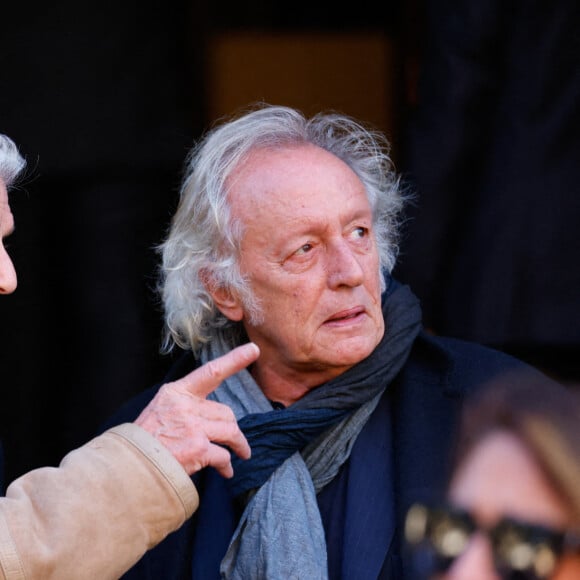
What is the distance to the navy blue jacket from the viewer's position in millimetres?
2455

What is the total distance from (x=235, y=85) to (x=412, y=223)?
1165mm

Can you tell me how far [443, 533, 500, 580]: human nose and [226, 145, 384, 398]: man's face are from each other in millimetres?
694

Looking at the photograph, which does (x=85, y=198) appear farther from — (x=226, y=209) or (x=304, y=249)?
(x=304, y=249)

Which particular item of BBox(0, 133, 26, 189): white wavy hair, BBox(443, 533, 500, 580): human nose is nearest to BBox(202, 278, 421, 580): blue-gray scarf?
BBox(443, 533, 500, 580): human nose

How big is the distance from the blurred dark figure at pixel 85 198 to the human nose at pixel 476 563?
181 cm

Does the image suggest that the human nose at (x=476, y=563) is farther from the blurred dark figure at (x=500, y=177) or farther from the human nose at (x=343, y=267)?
the blurred dark figure at (x=500, y=177)

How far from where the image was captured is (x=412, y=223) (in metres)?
3.24

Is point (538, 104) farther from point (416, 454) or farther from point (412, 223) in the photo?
point (416, 454)

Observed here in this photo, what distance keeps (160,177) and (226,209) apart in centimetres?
90

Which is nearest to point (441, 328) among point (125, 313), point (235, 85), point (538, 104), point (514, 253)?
point (514, 253)

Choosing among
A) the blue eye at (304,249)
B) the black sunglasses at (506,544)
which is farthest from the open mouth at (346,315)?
the black sunglasses at (506,544)

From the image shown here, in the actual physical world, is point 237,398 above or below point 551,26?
below

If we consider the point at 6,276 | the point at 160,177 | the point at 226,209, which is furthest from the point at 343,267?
the point at 160,177

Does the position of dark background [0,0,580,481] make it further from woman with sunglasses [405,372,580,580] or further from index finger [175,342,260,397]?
index finger [175,342,260,397]
